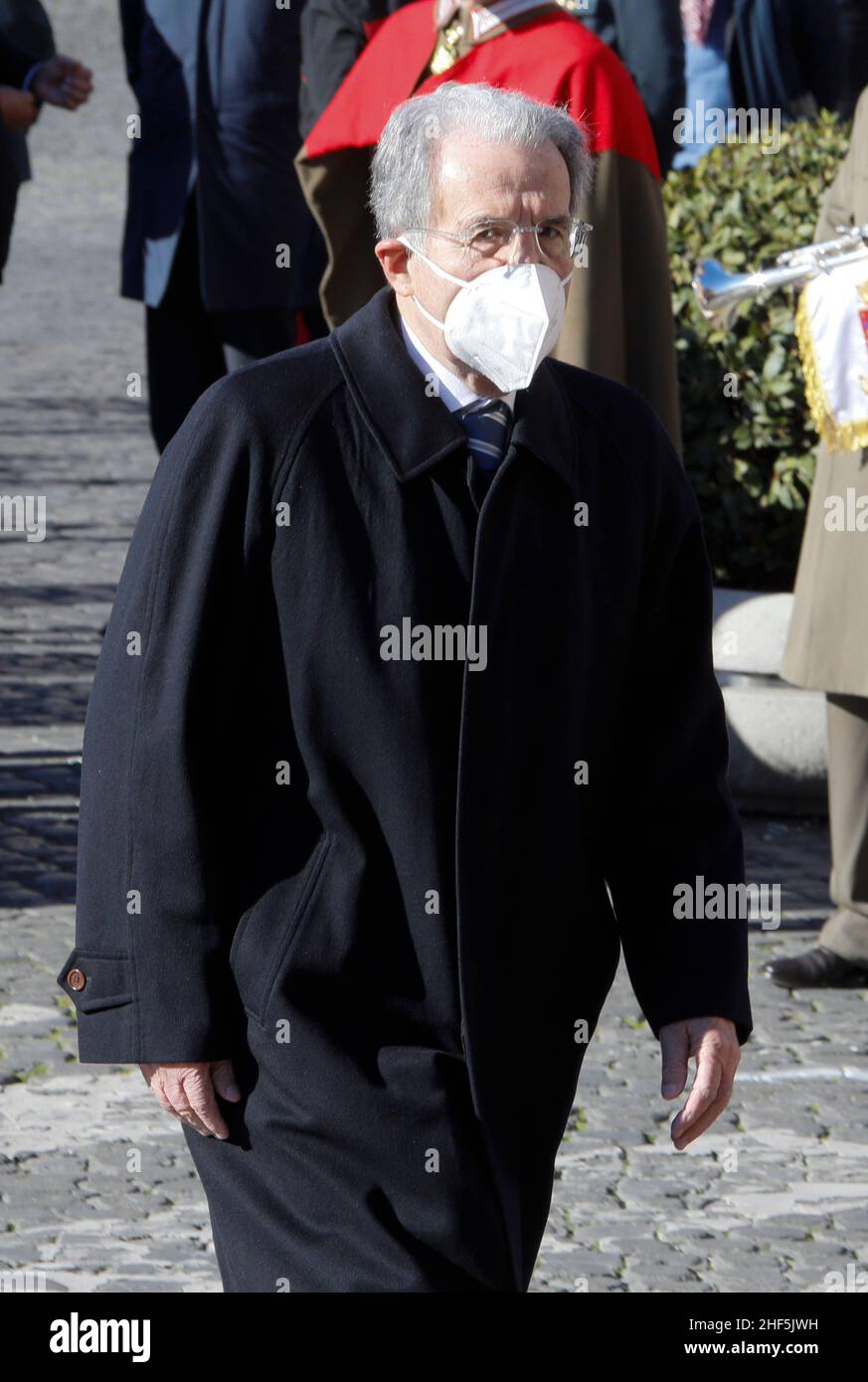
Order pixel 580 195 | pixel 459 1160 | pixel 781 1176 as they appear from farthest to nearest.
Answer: pixel 781 1176, pixel 580 195, pixel 459 1160

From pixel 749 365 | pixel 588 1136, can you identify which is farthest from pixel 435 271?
pixel 749 365

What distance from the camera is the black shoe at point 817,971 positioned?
5.38 metres

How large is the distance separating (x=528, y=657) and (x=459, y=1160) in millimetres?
544


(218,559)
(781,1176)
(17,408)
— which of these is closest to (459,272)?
(218,559)

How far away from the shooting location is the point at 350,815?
2.57 m

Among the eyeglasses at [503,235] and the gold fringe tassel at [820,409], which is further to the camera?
Result: the gold fringe tassel at [820,409]

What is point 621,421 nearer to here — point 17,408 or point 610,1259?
point 610,1259

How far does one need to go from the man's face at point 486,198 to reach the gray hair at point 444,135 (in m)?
Answer: 0.01

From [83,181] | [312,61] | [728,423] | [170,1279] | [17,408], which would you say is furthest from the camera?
[83,181]

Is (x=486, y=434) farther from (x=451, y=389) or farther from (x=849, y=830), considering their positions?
(x=849, y=830)

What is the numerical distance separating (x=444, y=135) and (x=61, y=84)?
203 inches

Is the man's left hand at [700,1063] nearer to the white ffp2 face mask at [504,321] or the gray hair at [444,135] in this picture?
the white ffp2 face mask at [504,321]

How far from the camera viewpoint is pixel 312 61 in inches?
304

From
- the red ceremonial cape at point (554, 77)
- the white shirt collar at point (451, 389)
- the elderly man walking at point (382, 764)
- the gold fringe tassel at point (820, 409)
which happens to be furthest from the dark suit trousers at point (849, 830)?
the white shirt collar at point (451, 389)
